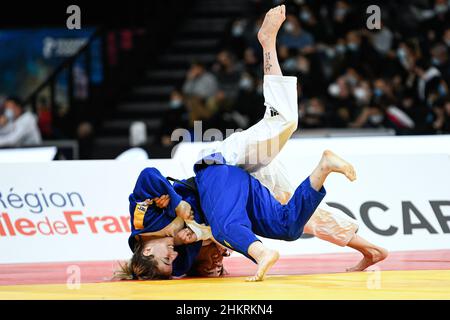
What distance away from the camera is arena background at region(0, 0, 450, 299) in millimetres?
7531

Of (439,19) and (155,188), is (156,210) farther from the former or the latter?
(439,19)

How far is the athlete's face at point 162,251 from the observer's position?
6605 mm

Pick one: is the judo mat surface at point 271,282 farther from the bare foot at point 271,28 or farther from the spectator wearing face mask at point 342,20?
the spectator wearing face mask at point 342,20

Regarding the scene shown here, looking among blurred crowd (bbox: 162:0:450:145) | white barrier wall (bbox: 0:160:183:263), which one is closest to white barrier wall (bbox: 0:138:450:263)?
white barrier wall (bbox: 0:160:183:263)

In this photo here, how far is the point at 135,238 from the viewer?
22.3 ft

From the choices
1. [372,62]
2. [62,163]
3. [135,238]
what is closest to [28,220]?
[62,163]

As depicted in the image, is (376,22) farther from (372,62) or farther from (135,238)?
(135,238)

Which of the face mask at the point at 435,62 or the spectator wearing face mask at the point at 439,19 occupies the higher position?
the spectator wearing face mask at the point at 439,19

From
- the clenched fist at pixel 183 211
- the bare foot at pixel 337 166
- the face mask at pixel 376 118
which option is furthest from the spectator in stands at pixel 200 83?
the bare foot at pixel 337 166

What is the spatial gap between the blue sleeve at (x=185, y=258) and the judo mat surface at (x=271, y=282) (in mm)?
122

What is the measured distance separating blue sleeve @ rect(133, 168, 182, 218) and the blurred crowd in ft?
23.8

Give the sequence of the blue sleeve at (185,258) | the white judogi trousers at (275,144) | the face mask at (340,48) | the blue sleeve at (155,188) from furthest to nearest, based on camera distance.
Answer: the face mask at (340,48) < the white judogi trousers at (275,144) < the blue sleeve at (185,258) < the blue sleeve at (155,188)

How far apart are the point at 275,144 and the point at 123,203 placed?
235 cm

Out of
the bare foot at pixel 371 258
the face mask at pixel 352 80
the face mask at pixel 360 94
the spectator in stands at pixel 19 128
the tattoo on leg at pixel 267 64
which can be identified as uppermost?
the tattoo on leg at pixel 267 64
